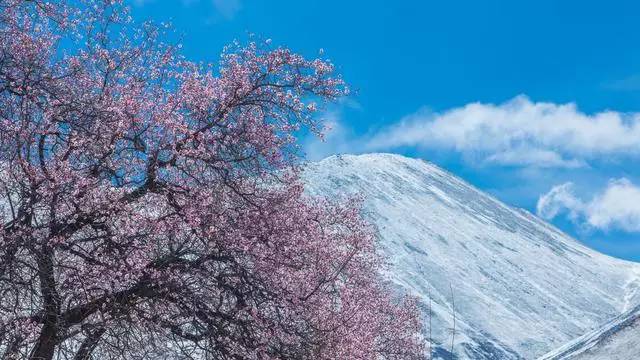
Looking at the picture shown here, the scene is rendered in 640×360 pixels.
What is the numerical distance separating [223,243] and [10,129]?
173 inches

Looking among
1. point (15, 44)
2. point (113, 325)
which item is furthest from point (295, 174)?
point (15, 44)

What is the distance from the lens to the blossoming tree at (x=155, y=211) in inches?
516

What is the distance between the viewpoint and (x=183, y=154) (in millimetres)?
14312

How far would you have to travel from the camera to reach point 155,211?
15.1 metres

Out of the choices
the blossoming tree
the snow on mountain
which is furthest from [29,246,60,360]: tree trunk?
the snow on mountain

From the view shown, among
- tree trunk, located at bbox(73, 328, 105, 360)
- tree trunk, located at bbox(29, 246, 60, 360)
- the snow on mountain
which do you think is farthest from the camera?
the snow on mountain

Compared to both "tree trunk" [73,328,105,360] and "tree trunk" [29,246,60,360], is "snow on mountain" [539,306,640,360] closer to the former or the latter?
"tree trunk" [73,328,105,360]

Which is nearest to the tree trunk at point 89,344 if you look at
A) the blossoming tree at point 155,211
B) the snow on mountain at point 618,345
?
the blossoming tree at point 155,211

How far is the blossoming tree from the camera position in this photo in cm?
1312

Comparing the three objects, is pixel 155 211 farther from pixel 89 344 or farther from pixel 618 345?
pixel 618 345

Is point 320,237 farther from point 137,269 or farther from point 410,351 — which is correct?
point 410,351

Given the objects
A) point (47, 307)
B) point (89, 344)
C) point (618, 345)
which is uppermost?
point (47, 307)

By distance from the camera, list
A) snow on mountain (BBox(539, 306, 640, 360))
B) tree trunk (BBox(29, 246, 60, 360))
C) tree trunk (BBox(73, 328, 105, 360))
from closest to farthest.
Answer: tree trunk (BBox(29, 246, 60, 360)) < tree trunk (BBox(73, 328, 105, 360)) < snow on mountain (BBox(539, 306, 640, 360))

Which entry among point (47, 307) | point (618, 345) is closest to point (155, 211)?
point (47, 307)
